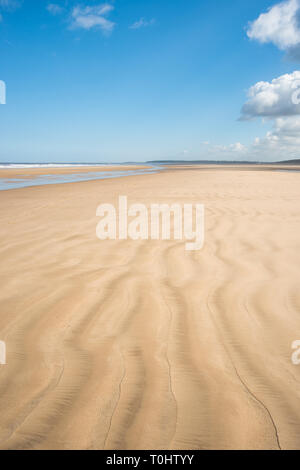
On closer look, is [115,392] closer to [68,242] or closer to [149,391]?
[149,391]

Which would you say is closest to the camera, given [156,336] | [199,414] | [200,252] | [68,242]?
[199,414]

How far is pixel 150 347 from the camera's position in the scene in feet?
5.48

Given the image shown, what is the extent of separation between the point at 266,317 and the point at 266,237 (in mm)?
2048

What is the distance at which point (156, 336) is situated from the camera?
1.77m

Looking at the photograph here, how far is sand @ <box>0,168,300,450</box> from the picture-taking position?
116cm

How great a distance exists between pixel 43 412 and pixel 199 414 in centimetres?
68

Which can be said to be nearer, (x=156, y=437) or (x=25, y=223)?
(x=156, y=437)

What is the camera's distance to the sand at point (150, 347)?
1.16 meters
